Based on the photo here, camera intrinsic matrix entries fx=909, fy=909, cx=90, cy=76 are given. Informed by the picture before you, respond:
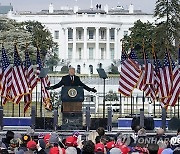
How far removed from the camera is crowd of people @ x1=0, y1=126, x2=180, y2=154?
653 inches

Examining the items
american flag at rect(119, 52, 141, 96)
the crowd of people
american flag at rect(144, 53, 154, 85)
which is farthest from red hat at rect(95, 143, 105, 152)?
american flag at rect(144, 53, 154, 85)

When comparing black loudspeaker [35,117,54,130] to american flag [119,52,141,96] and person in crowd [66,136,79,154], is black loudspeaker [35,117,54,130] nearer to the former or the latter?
american flag [119,52,141,96]

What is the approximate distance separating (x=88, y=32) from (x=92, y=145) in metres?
121

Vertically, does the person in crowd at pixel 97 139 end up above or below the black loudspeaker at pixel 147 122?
below

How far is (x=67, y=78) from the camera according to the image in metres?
30.1

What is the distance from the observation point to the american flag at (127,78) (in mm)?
35750

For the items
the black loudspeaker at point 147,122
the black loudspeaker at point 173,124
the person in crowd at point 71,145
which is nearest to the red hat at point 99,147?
the person in crowd at point 71,145

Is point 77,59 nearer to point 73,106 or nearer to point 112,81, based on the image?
point 112,81

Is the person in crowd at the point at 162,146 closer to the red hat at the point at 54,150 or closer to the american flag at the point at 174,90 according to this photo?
the red hat at the point at 54,150

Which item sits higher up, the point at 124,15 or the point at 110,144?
the point at 124,15

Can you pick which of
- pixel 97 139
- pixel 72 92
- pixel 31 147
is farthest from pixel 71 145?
pixel 72 92

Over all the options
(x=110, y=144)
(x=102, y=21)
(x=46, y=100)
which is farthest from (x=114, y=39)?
(x=110, y=144)

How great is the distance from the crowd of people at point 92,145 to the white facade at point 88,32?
368ft

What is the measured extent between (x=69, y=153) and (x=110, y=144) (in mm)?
1693
